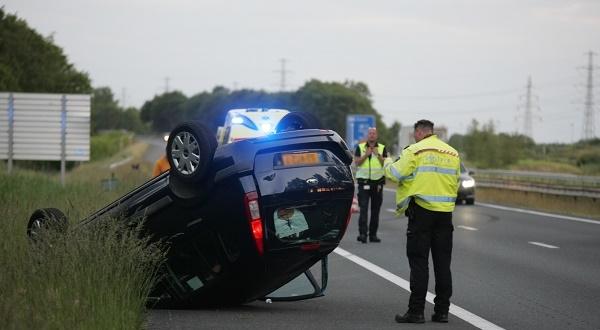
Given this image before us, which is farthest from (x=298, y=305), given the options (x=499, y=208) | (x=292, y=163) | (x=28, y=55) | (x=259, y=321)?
(x=28, y=55)

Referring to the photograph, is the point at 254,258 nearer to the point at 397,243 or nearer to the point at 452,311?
the point at 452,311

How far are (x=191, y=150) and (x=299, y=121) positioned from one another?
1.40 meters

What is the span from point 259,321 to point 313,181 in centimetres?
131

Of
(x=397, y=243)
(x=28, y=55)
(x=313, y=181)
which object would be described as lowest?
(x=397, y=243)

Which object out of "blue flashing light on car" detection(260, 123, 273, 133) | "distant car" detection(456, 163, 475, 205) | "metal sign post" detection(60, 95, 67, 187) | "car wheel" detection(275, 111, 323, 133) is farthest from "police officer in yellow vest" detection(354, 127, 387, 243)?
"metal sign post" detection(60, 95, 67, 187)

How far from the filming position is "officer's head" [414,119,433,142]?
945cm

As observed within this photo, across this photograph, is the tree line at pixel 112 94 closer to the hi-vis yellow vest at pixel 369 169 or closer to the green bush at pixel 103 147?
the green bush at pixel 103 147

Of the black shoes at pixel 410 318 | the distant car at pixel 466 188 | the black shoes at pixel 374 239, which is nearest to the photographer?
the black shoes at pixel 410 318

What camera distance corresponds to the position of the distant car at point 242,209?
28.1 ft

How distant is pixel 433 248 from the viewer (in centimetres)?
926

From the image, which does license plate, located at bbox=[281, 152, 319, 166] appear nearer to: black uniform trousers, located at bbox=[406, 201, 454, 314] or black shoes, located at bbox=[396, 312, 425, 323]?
black uniform trousers, located at bbox=[406, 201, 454, 314]

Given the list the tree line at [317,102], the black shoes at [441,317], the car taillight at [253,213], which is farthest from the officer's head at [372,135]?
the tree line at [317,102]

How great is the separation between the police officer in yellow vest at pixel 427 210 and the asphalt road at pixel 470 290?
324 mm

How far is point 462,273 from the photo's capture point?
43.8ft
